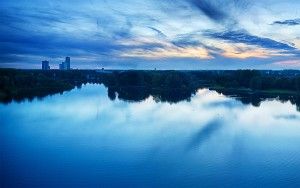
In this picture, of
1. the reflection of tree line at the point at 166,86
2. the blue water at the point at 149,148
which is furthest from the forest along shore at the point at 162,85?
the blue water at the point at 149,148

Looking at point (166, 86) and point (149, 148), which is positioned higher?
point (166, 86)

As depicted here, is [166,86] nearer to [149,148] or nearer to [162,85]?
[162,85]

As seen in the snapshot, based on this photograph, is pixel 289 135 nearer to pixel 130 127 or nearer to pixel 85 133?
pixel 130 127

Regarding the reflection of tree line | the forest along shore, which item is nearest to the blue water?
the reflection of tree line

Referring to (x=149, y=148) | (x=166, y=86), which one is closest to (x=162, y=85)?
(x=166, y=86)

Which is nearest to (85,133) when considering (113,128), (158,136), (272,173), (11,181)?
(113,128)

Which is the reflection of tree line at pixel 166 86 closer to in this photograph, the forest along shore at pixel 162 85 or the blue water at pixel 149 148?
the forest along shore at pixel 162 85

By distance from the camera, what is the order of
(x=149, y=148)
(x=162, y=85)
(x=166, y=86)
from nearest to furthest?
(x=149, y=148) → (x=166, y=86) → (x=162, y=85)
